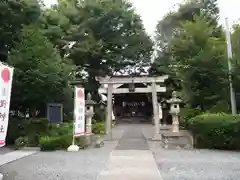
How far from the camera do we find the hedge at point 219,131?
11.5 metres

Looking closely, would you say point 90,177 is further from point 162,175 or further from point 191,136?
point 191,136

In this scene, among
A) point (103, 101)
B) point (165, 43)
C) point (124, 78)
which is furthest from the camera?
point (165, 43)

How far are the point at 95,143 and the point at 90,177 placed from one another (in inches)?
286

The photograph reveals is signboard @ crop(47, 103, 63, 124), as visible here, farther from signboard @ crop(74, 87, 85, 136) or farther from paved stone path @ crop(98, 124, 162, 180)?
paved stone path @ crop(98, 124, 162, 180)

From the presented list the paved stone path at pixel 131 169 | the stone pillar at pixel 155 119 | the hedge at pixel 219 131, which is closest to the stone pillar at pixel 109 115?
the stone pillar at pixel 155 119

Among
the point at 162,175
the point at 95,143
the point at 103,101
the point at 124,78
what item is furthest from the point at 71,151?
the point at 103,101

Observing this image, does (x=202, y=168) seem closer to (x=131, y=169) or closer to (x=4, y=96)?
(x=131, y=169)

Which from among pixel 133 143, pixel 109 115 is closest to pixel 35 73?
pixel 133 143

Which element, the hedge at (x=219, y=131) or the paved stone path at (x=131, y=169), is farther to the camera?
the hedge at (x=219, y=131)

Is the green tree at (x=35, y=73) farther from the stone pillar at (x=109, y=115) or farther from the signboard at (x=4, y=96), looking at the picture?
the signboard at (x=4, y=96)

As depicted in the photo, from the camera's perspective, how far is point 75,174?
6992 mm

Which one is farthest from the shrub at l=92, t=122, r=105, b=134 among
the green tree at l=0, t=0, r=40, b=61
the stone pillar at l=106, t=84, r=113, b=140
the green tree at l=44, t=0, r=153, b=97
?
the green tree at l=0, t=0, r=40, b=61

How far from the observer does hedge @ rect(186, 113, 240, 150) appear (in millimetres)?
11547

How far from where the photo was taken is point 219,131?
11.8m
